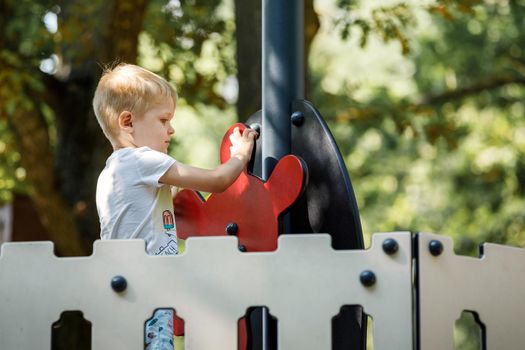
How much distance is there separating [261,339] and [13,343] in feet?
2.99

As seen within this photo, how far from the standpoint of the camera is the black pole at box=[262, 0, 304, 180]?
319 cm

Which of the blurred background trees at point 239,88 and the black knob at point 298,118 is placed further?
the blurred background trees at point 239,88

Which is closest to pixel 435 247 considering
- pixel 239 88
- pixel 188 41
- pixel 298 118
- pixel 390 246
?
pixel 390 246

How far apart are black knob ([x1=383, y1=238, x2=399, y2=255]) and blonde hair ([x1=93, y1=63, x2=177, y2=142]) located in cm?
101

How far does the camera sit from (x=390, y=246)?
252cm

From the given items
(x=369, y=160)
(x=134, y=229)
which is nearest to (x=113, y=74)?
(x=134, y=229)

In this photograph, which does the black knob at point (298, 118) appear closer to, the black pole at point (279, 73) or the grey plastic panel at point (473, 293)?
the black pole at point (279, 73)

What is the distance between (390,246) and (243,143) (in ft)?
2.76

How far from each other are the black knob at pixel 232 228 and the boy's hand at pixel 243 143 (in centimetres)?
21

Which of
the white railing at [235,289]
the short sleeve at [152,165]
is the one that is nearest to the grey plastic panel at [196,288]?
the white railing at [235,289]

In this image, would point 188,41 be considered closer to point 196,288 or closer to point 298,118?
point 298,118

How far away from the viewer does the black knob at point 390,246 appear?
2520 mm

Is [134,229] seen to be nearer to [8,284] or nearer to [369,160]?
[8,284]

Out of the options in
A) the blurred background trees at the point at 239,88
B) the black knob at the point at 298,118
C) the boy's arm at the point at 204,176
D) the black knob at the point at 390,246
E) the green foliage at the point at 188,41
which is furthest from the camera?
the green foliage at the point at 188,41
